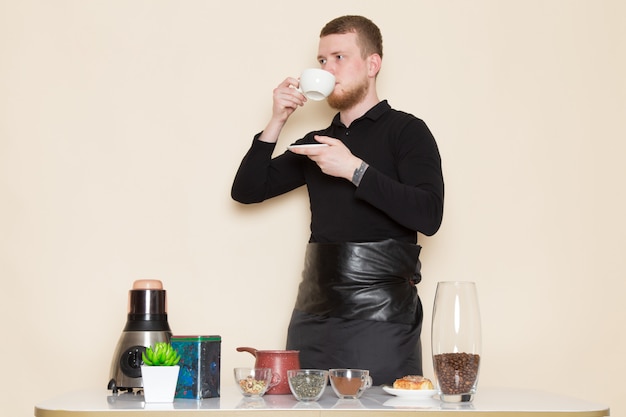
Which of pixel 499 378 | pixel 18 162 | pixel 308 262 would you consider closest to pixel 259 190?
pixel 308 262

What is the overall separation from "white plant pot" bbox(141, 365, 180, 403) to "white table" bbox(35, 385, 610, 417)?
29 millimetres

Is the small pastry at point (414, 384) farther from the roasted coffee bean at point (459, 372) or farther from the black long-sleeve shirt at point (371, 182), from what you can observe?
the black long-sleeve shirt at point (371, 182)

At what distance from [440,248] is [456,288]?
113 centimetres

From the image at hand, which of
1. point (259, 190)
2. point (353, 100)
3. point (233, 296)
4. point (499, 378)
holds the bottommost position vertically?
point (499, 378)

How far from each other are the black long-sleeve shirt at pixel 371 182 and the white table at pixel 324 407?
2.16 feet

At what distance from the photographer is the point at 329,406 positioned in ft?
4.96

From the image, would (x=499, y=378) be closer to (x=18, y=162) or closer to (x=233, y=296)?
(x=233, y=296)

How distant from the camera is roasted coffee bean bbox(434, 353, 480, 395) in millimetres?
1573

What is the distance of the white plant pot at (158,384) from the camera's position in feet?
5.32

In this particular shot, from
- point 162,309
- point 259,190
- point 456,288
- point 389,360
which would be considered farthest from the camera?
point 259,190

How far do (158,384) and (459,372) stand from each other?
0.60m

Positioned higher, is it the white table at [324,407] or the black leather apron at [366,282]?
the black leather apron at [366,282]

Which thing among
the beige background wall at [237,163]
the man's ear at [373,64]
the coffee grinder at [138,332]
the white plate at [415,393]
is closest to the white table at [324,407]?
the white plate at [415,393]

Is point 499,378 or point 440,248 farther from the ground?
point 440,248
